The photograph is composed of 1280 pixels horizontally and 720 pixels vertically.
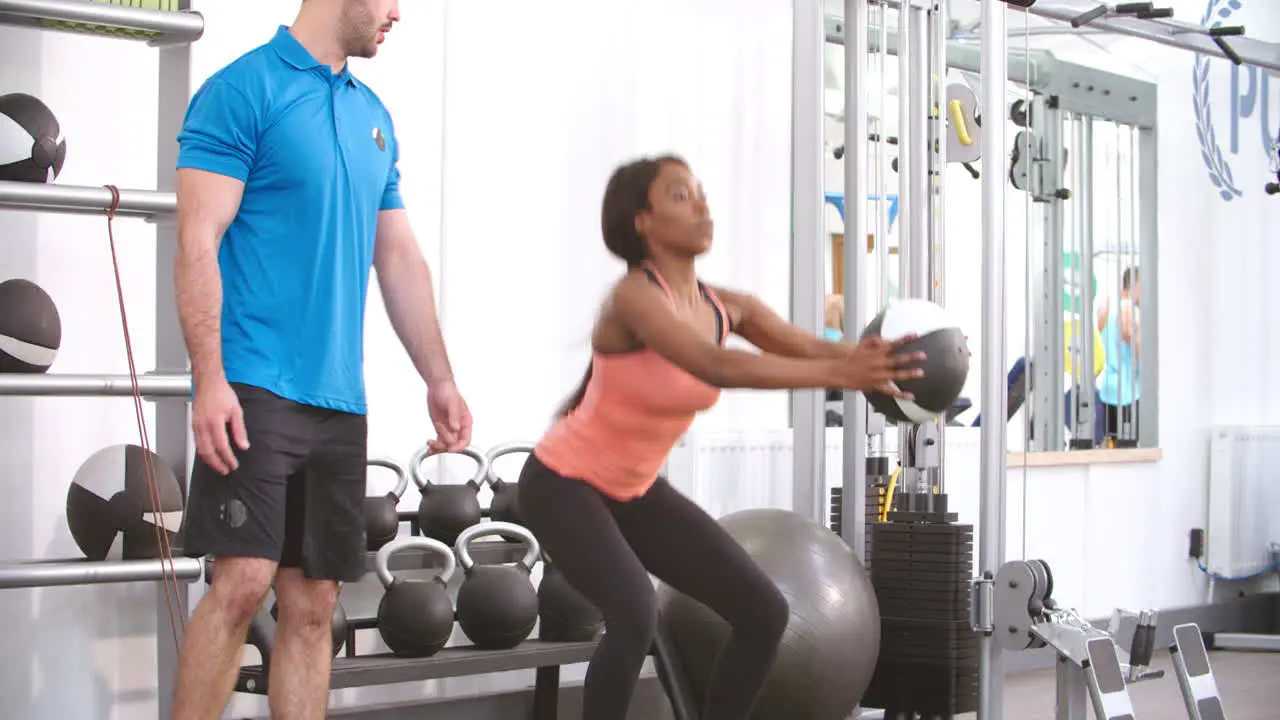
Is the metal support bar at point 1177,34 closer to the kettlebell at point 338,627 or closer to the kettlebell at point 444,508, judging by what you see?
the kettlebell at point 444,508

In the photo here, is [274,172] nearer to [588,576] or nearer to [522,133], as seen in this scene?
[588,576]

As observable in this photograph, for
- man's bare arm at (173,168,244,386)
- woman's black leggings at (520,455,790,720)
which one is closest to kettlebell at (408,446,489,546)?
woman's black leggings at (520,455,790,720)

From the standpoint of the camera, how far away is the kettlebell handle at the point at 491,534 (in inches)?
Result: 121

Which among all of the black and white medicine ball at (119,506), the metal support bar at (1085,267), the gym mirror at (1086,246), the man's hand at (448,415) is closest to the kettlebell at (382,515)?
the black and white medicine ball at (119,506)

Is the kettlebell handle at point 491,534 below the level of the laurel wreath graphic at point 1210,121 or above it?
below

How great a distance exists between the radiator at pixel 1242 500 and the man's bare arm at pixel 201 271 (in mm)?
4925

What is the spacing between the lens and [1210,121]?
600 centimetres

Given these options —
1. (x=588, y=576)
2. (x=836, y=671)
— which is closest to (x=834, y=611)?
(x=836, y=671)

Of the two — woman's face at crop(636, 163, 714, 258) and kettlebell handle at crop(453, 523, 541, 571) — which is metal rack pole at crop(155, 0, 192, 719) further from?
woman's face at crop(636, 163, 714, 258)

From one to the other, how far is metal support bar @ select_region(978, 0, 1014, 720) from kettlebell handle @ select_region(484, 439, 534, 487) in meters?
1.11

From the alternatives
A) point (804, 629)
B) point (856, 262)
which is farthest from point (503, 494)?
point (856, 262)

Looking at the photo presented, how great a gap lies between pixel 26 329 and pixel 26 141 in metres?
0.34

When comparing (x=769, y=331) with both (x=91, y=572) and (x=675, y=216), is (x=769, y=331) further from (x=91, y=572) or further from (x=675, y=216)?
(x=91, y=572)

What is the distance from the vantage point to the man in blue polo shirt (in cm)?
190
